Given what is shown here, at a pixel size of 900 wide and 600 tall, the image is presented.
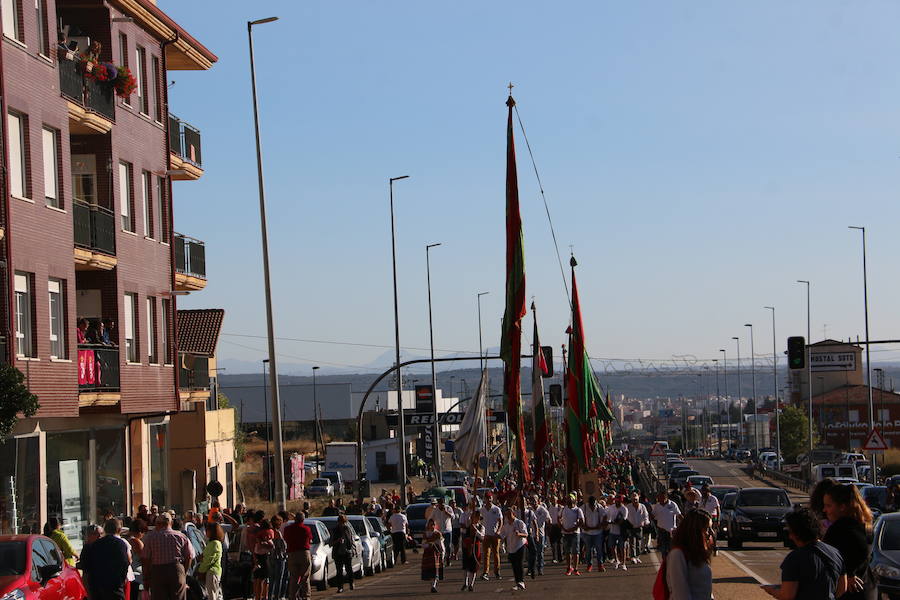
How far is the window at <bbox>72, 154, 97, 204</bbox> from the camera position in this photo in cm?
3183

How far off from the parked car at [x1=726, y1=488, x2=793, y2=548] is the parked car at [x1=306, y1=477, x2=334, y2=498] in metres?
47.8

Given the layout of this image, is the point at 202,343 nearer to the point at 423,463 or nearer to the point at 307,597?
the point at 307,597

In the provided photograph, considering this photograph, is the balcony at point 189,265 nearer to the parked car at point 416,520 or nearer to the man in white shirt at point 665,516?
the parked car at point 416,520

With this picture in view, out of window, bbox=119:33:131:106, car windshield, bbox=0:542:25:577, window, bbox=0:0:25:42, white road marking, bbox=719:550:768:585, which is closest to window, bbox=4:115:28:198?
window, bbox=0:0:25:42

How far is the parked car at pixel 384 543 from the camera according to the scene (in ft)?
113

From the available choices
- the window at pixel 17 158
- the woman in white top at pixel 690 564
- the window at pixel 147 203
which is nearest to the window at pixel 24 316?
the window at pixel 17 158

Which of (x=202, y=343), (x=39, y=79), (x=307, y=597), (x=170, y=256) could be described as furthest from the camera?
Answer: (x=202, y=343)

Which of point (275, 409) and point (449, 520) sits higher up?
point (275, 409)

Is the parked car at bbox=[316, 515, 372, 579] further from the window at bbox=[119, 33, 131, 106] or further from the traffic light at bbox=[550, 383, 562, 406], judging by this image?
the traffic light at bbox=[550, 383, 562, 406]

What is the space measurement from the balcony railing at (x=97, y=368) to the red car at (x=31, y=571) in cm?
1328

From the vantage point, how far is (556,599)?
22.1 meters

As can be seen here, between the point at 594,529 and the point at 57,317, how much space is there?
11517 mm

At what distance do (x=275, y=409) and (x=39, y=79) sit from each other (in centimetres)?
800

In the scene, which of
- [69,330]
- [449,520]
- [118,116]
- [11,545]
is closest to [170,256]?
[118,116]
